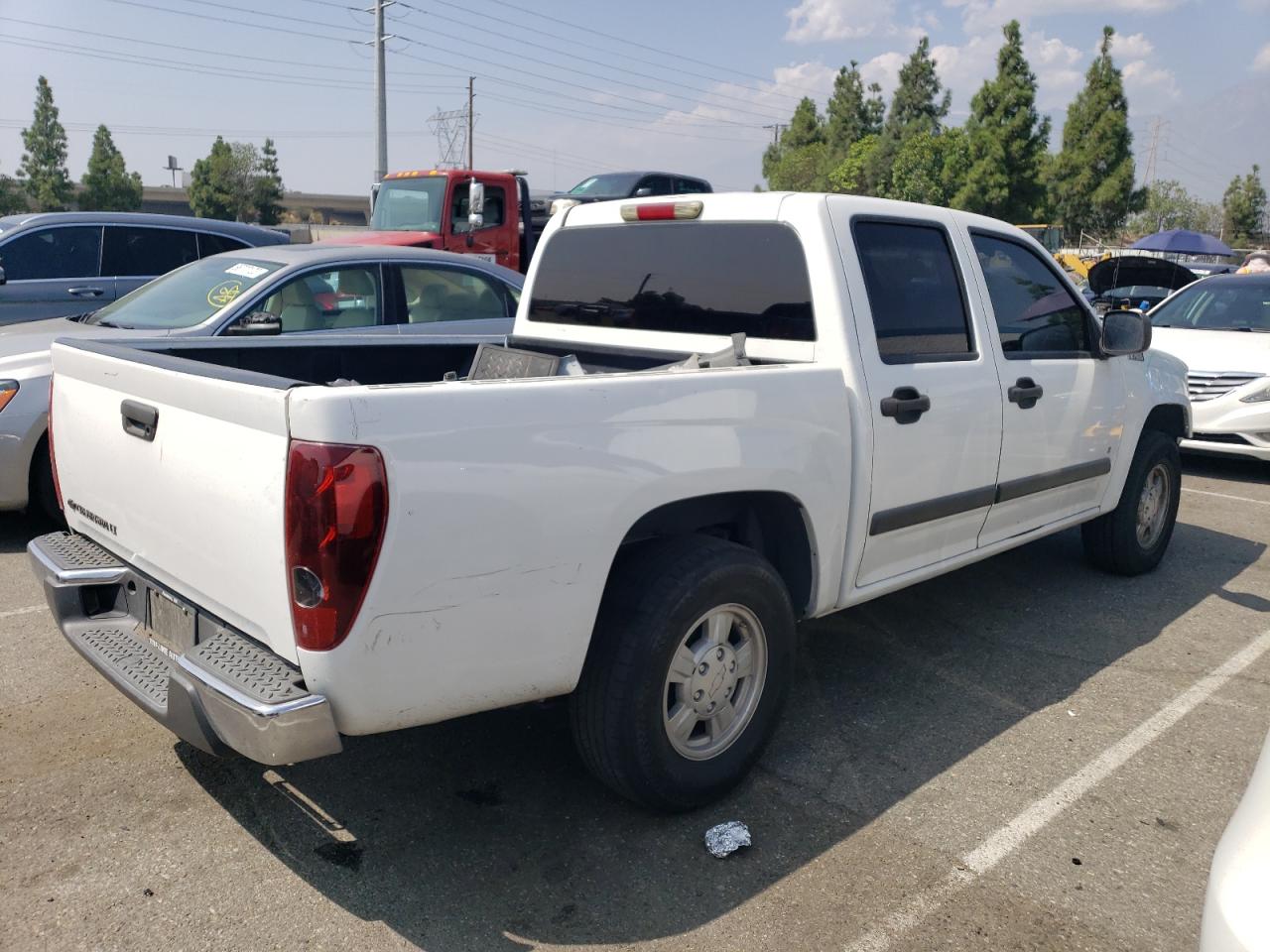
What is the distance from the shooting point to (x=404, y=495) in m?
2.45

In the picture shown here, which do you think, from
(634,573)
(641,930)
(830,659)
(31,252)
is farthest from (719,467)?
(31,252)

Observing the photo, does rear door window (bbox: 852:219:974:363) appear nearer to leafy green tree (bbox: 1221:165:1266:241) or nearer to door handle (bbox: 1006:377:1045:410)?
door handle (bbox: 1006:377:1045:410)

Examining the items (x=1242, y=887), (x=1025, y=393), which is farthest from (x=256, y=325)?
(x=1242, y=887)

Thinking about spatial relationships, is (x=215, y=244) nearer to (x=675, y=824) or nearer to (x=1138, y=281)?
(x=675, y=824)

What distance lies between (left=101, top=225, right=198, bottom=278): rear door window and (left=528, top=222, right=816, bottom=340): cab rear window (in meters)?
5.59

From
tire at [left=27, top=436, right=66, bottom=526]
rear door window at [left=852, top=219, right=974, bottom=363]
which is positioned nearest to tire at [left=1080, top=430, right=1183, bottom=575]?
rear door window at [left=852, top=219, right=974, bottom=363]

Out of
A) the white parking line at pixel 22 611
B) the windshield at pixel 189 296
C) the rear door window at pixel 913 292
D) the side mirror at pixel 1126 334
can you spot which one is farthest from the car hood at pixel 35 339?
→ the side mirror at pixel 1126 334

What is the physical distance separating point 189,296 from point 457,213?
7.49 meters

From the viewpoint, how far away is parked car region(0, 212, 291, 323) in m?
8.61

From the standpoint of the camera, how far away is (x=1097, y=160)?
39.0 meters

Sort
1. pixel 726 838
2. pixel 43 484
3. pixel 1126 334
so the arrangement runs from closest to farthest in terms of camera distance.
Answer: pixel 726 838 → pixel 1126 334 → pixel 43 484

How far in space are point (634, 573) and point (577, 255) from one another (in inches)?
78.7

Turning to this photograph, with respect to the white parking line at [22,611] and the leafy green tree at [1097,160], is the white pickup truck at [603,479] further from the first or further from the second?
the leafy green tree at [1097,160]

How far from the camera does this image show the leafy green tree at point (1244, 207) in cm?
6075
